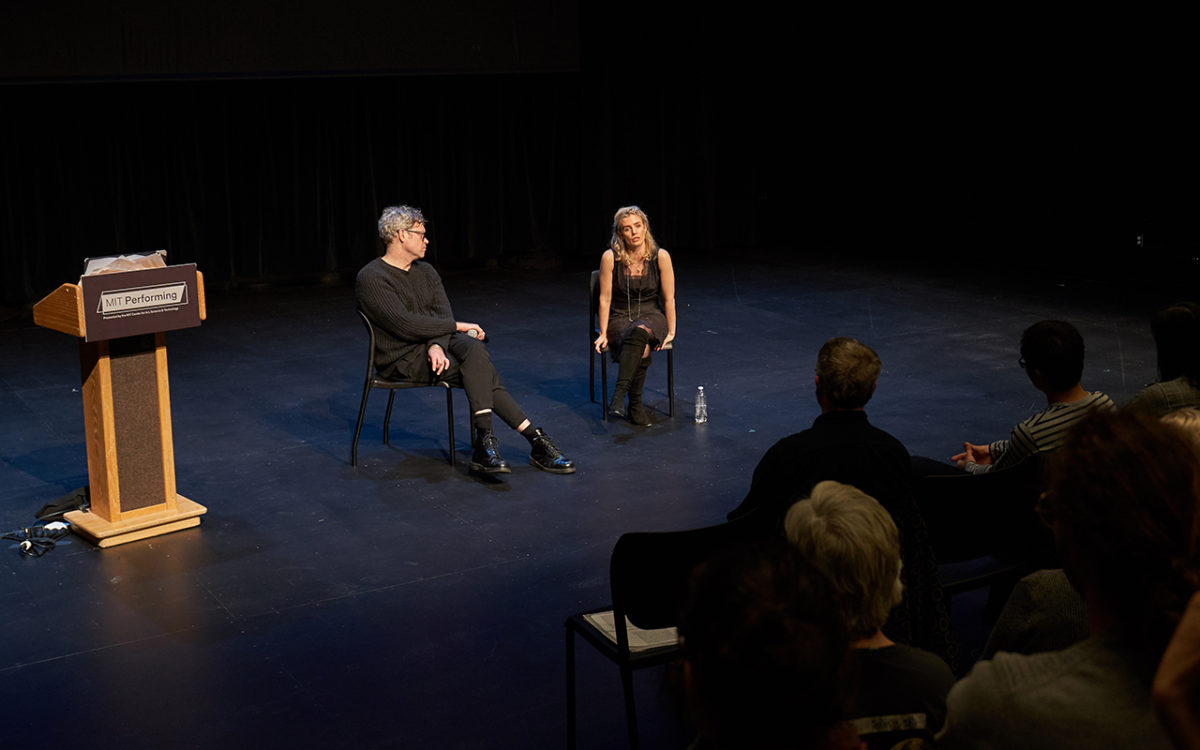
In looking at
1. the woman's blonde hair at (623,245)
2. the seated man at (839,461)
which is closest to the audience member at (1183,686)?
the seated man at (839,461)

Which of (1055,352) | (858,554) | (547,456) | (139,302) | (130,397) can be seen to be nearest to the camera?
(858,554)

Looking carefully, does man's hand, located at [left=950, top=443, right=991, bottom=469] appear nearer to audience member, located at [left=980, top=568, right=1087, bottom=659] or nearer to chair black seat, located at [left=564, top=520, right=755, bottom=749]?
chair black seat, located at [left=564, top=520, right=755, bottom=749]

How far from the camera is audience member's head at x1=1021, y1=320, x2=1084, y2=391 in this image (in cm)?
342

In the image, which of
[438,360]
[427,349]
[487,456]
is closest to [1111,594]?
[487,456]

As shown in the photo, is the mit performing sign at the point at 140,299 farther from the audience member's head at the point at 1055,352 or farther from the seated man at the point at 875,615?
the seated man at the point at 875,615

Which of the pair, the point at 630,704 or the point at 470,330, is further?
the point at 470,330

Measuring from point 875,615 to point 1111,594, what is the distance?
750 millimetres

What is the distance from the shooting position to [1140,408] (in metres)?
→ 1.44

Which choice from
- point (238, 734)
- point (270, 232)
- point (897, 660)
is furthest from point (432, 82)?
point (897, 660)

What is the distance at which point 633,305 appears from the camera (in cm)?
623

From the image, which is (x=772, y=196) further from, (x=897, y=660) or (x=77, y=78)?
(x=897, y=660)

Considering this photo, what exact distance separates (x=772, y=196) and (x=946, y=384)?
20.3 ft

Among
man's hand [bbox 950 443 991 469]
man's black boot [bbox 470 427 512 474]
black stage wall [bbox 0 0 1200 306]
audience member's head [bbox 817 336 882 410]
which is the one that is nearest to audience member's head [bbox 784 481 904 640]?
audience member's head [bbox 817 336 882 410]

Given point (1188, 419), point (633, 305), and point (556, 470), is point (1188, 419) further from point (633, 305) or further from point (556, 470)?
point (633, 305)
